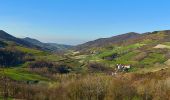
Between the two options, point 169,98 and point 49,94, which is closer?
point 169,98

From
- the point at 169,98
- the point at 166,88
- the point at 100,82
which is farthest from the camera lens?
the point at 100,82

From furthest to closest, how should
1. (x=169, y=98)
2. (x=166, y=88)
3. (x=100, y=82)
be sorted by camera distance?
(x=100, y=82), (x=166, y=88), (x=169, y=98)

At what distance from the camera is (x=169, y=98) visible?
78.4 meters

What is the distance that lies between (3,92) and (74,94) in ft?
67.7

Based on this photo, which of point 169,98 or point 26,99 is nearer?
point 169,98

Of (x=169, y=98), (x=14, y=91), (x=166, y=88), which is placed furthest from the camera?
(x=14, y=91)

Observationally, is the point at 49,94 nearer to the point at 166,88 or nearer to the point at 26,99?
the point at 26,99

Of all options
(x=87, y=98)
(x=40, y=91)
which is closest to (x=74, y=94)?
(x=87, y=98)

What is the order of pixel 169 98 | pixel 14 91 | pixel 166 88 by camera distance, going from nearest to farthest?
pixel 169 98 < pixel 166 88 < pixel 14 91

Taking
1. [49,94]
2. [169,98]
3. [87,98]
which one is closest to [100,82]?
[87,98]

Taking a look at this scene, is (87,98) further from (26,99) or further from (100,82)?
(26,99)

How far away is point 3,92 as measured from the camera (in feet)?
308

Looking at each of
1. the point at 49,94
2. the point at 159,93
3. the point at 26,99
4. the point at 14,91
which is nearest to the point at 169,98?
the point at 159,93

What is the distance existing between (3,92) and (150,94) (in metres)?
38.4
